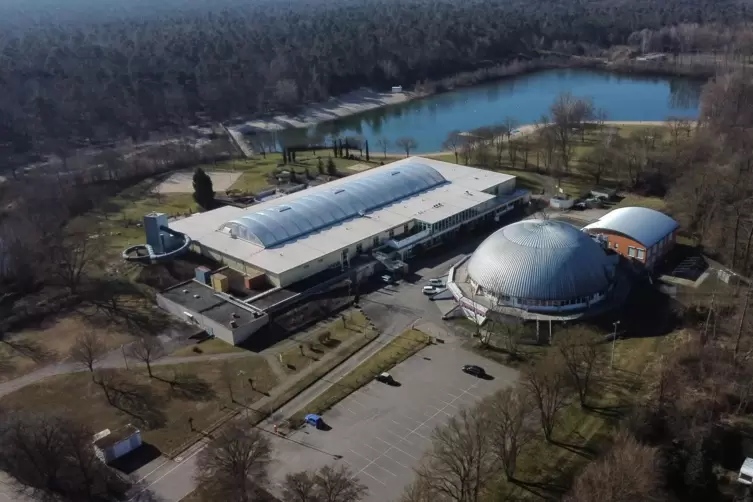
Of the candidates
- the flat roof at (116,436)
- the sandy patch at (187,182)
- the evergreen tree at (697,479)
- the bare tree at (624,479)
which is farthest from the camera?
the sandy patch at (187,182)

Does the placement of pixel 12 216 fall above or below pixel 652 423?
above

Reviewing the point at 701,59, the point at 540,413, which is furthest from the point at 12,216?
the point at 701,59

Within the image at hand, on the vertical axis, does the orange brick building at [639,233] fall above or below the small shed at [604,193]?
above

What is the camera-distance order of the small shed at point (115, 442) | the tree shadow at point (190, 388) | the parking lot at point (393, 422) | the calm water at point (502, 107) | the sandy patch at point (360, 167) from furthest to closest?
the calm water at point (502, 107)
the sandy patch at point (360, 167)
the tree shadow at point (190, 388)
the small shed at point (115, 442)
the parking lot at point (393, 422)

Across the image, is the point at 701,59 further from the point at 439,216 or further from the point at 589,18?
the point at 439,216

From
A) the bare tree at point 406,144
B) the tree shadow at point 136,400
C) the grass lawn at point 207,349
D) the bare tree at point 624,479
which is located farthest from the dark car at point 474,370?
the bare tree at point 406,144

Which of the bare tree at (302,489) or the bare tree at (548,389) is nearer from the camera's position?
the bare tree at (302,489)

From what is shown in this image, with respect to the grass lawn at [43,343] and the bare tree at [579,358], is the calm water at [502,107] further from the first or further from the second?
the bare tree at [579,358]

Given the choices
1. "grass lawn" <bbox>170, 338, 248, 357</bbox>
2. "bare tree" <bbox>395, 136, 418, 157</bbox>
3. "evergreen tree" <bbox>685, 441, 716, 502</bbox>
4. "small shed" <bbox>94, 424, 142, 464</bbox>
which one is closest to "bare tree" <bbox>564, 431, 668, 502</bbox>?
"evergreen tree" <bbox>685, 441, 716, 502</bbox>
